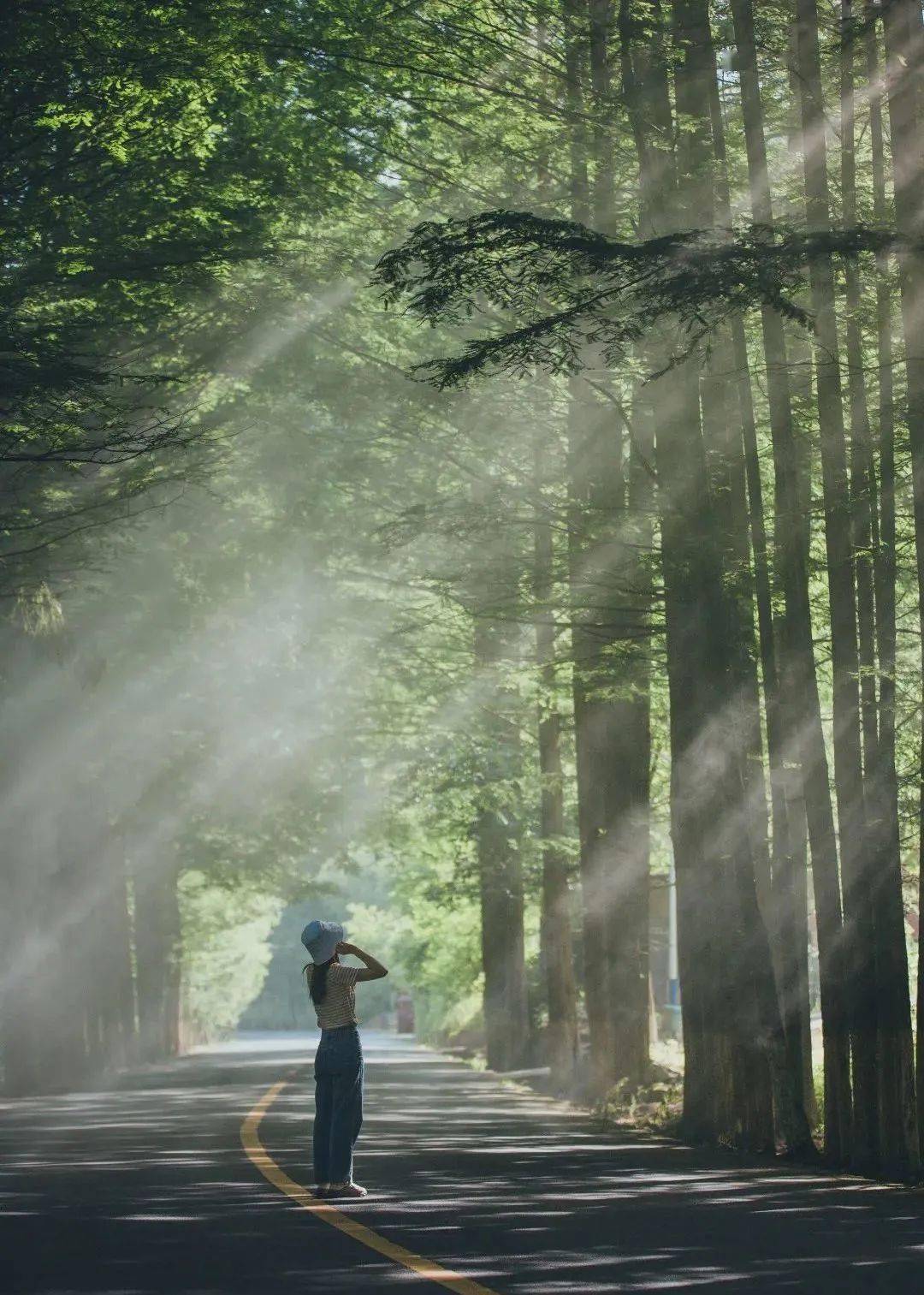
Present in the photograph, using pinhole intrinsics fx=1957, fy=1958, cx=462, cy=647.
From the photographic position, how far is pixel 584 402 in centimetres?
2495

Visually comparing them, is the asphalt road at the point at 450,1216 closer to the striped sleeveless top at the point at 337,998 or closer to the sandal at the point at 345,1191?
the sandal at the point at 345,1191

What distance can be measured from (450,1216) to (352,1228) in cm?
96

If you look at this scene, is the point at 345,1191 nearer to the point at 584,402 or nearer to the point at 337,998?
the point at 337,998

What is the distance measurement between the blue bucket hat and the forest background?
4.26 m

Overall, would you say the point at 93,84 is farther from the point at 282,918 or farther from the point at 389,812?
the point at 282,918

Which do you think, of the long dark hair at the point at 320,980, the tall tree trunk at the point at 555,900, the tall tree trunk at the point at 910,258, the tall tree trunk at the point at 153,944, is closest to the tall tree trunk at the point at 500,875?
the tall tree trunk at the point at 555,900

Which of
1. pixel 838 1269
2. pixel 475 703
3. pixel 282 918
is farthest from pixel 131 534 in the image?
pixel 282 918

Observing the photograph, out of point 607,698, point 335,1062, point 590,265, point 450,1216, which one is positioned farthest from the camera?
point 607,698

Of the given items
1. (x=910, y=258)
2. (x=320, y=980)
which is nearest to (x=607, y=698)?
(x=910, y=258)

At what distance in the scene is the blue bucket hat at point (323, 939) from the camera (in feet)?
44.2

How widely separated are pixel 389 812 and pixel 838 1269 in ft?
122

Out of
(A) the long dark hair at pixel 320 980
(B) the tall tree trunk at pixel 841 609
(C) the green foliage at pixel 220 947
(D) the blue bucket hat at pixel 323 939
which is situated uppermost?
(B) the tall tree trunk at pixel 841 609

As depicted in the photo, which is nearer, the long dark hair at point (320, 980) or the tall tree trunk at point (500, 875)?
the long dark hair at point (320, 980)

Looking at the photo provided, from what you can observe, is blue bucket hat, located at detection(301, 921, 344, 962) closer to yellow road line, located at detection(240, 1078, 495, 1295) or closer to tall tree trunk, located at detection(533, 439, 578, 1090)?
yellow road line, located at detection(240, 1078, 495, 1295)
